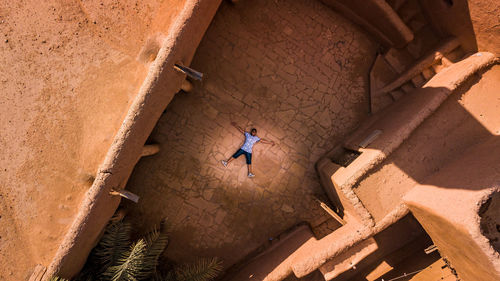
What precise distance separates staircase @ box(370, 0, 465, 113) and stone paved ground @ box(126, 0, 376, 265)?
28 cm

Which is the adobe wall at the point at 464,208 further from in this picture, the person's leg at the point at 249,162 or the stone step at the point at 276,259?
the person's leg at the point at 249,162

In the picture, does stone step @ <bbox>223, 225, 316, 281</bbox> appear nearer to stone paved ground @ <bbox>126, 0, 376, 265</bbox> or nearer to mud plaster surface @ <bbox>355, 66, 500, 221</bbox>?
stone paved ground @ <bbox>126, 0, 376, 265</bbox>

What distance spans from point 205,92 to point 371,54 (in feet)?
11.6

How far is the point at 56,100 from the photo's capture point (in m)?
3.59

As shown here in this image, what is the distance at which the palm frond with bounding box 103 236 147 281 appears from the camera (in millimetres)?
3846

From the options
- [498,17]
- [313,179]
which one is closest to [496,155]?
[498,17]

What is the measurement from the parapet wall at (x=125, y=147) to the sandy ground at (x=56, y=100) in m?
0.18

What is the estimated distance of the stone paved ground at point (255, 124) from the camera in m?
5.24

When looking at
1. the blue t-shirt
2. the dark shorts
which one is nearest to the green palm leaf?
the dark shorts

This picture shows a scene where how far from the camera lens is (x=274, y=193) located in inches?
222

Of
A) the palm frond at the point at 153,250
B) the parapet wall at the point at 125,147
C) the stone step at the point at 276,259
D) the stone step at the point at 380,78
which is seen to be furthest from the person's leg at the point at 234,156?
the stone step at the point at 380,78

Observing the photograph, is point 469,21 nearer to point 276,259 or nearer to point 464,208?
point 464,208

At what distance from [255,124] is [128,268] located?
3249 mm

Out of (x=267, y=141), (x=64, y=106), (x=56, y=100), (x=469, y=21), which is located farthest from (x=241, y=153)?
(x=469, y=21)
